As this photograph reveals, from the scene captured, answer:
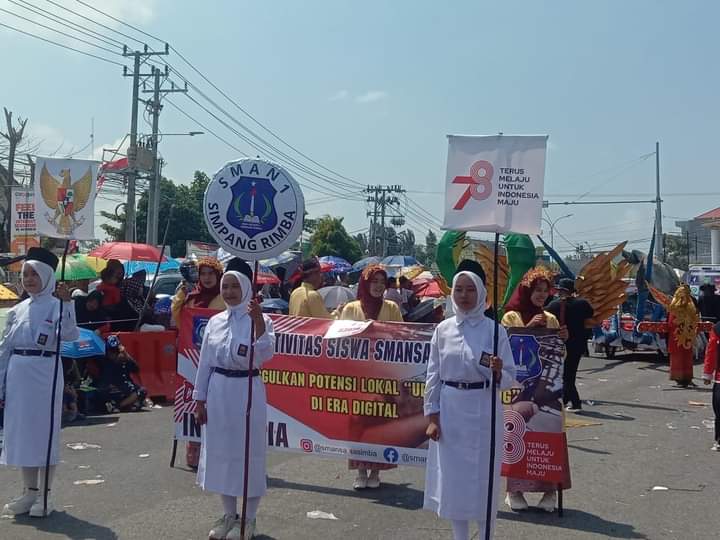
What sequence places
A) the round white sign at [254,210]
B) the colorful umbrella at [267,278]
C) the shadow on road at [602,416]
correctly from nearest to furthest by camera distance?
the round white sign at [254,210], the shadow on road at [602,416], the colorful umbrella at [267,278]

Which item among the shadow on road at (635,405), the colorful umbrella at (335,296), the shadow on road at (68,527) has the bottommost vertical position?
the shadow on road at (68,527)

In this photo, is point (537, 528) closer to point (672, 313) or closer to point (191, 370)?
point (191, 370)

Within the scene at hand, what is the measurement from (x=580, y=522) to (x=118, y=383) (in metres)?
7.20

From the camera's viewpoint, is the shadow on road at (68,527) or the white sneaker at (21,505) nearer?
the shadow on road at (68,527)

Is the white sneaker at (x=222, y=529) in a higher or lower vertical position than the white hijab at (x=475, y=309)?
lower

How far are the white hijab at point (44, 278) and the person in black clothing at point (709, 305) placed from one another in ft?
48.3

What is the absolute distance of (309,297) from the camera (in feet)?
27.7

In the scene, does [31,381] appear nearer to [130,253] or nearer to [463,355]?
[463,355]

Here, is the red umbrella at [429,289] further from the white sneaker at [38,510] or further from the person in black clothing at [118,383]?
the white sneaker at [38,510]

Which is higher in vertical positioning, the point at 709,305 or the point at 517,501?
the point at 709,305

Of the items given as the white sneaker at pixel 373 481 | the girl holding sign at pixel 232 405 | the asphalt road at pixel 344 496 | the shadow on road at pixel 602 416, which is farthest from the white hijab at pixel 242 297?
the shadow on road at pixel 602 416

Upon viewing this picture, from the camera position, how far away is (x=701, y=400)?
14367 mm

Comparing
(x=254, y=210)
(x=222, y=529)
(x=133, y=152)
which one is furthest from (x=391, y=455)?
(x=133, y=152)

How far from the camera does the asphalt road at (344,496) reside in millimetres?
6426
